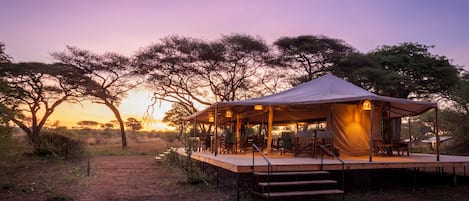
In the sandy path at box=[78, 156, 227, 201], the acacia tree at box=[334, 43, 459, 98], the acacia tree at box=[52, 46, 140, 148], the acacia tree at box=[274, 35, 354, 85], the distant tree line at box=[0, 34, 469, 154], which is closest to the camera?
the sandy path at box=[78, 156, 227, 201]

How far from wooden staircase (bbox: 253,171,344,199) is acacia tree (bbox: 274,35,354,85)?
41.1 ft

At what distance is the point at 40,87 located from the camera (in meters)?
22.8

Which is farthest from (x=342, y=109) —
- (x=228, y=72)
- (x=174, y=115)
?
(x=174, y=115)

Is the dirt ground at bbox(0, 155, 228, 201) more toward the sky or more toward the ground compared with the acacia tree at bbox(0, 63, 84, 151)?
more toward the ground

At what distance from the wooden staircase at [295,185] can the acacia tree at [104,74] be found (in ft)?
52.6

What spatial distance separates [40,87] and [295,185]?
19.0 meters

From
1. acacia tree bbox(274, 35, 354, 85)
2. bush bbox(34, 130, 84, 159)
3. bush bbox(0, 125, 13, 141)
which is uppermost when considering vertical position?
acacia tree bbox(274, 35, 354, 85)

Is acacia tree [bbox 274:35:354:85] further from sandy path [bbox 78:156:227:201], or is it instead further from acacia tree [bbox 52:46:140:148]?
sandy path [bbox 78:156:227:201]

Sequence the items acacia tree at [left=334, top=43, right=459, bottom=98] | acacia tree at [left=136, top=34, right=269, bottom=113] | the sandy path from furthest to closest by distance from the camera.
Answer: acacia tree at [left=136, top=34, right=269, bottom=113], acacia tree at [left=334, top=43, right=459, bottom=98], the sandy path

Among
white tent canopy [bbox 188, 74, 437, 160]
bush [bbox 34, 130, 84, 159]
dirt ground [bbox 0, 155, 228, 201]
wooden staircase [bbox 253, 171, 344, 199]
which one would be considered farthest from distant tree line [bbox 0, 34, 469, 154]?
wooden staircase [bbox 253, 171, 344, 199]

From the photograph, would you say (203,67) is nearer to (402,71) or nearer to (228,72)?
(228,72)

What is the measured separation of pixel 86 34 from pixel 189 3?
491 cm

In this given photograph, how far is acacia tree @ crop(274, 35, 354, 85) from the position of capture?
67.6 feet

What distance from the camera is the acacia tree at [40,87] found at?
21375 millimetres
